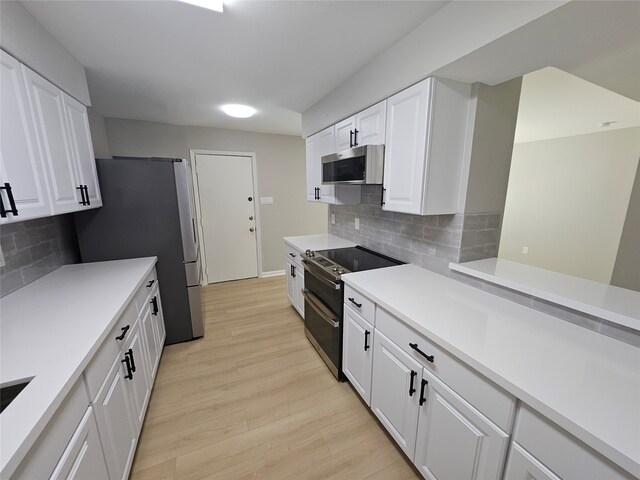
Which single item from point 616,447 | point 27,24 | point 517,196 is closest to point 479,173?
point 616,447

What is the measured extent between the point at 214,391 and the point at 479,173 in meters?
2.51

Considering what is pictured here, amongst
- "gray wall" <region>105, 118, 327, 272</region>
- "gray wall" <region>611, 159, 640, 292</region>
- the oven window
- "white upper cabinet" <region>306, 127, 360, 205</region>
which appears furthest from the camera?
"gray wall" <region>105, 118, 327, 272</region>

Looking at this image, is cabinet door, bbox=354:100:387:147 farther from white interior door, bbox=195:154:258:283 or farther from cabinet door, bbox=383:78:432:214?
white interior door, bbox=195:154:258:283

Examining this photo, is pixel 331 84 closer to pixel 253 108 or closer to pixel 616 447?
pixel 253 108

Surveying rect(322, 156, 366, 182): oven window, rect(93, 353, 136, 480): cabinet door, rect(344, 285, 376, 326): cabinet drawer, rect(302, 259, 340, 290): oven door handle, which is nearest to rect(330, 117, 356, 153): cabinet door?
rect(322, 156, 366, 182): oven window

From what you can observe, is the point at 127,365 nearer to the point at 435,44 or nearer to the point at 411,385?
the point at 411,385

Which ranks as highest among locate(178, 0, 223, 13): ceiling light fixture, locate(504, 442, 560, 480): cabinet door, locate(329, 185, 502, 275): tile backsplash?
locate(178, 0, 223, 13): ceiling light fixture

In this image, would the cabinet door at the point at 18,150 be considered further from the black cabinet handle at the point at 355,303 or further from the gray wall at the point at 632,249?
the gray wall at the point at 632,249

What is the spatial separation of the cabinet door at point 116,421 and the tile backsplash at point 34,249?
96 cm

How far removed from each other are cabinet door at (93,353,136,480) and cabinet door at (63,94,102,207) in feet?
4.41

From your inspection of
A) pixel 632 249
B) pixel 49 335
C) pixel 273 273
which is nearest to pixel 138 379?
pixel 49 335

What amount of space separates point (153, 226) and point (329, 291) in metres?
1.71

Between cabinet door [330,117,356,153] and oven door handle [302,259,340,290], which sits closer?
oven door handle [302,259,340,290]

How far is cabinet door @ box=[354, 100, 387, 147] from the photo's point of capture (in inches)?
69.8
